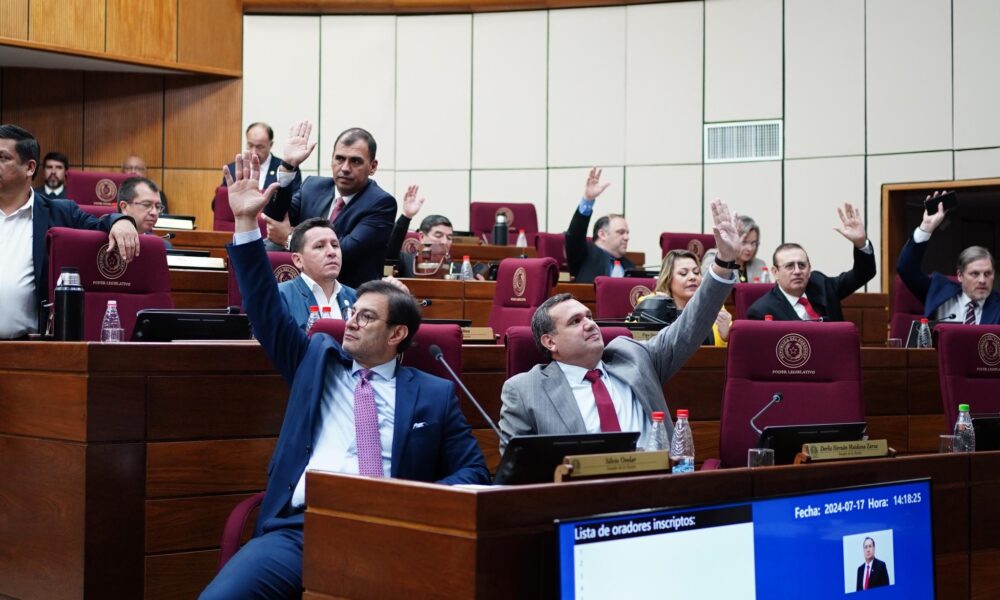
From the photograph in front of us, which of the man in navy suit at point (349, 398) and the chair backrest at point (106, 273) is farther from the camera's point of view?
the chair backrest at point (106, 273)

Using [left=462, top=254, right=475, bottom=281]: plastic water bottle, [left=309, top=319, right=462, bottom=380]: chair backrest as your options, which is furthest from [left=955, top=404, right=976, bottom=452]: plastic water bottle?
[left=462, top=254, right=475, bottom=281]: plastic water bottle

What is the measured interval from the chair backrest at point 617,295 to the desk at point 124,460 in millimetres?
2801

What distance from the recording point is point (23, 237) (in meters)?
3.91

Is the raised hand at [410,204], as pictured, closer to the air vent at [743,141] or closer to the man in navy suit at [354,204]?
the man in navy suit at [354,204]

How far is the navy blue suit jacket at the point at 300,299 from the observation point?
3811 mm

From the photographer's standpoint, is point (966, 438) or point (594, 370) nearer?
point (966, 438)

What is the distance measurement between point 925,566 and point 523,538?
1159mm

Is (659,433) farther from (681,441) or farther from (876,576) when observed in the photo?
(876,576)

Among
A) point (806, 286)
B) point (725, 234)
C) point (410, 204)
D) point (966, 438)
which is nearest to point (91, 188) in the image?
point (410, 204)

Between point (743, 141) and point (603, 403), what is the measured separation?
7.03 meters

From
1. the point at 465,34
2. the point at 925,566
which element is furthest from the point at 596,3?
the point at 925,566

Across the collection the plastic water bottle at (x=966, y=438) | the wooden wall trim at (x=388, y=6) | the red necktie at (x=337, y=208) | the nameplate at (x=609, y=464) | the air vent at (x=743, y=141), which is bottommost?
the plastic water bottle at (x=966, y=438)

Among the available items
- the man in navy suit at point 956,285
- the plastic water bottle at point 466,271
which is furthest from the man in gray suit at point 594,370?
the plastic water bottle at point 466,271

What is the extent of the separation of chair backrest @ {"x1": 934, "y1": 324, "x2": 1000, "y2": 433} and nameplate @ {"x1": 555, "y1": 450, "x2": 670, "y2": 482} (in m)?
2.40
